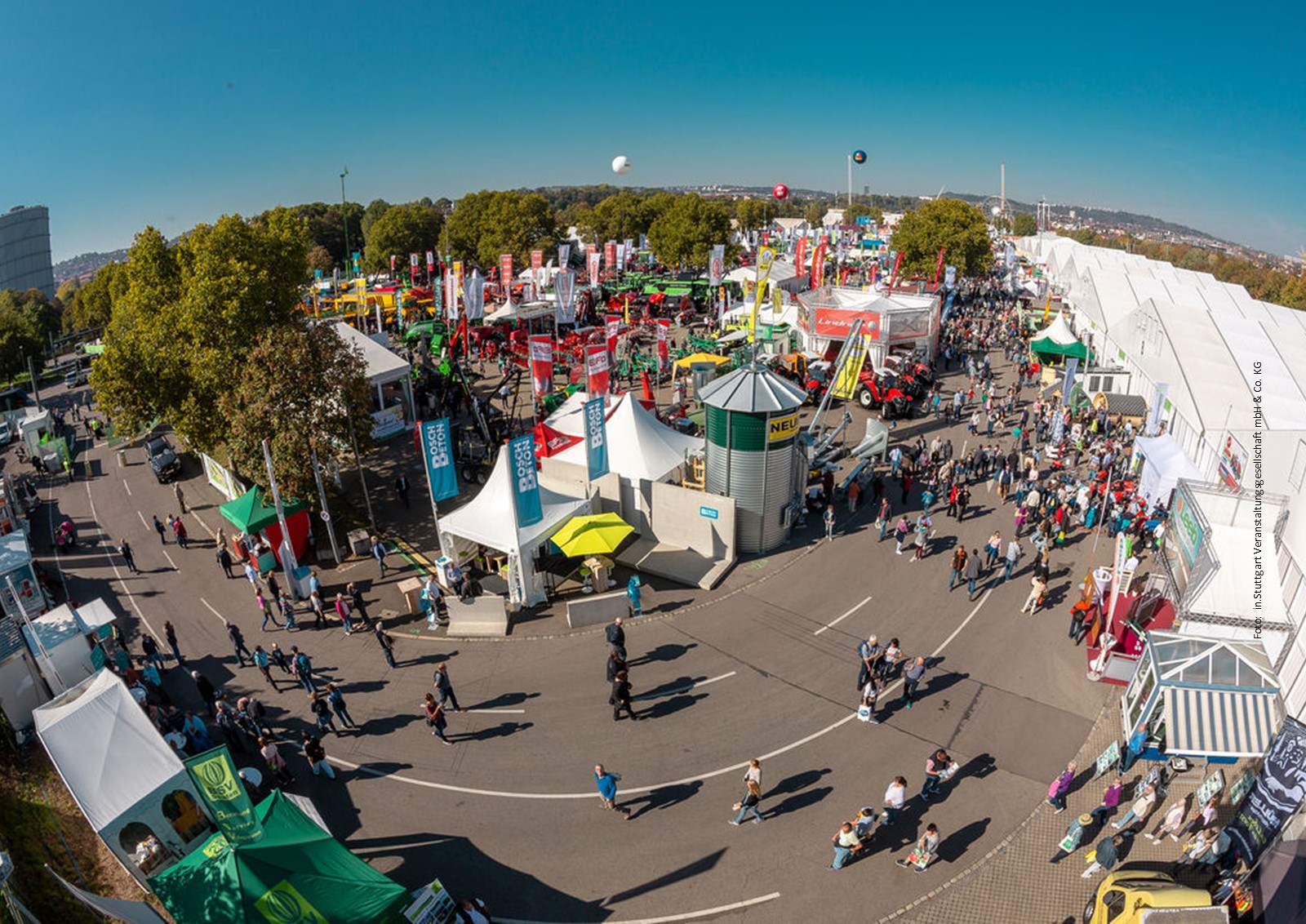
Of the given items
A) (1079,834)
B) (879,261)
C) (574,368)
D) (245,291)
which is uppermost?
(879,261)

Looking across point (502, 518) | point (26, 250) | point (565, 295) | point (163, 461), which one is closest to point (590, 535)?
point (502, 518)

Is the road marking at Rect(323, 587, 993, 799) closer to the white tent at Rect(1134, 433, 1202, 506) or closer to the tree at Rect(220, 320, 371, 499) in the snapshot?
the tree at Rect(220, 320, 371, 499)

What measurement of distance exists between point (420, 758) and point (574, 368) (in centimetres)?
2243

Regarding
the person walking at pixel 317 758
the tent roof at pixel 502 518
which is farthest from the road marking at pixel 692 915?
the tent roof at pixel 502 518

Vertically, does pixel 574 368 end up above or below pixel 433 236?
below

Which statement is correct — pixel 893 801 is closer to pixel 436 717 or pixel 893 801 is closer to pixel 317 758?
pixel 436 717

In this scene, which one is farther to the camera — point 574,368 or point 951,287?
point 951,287

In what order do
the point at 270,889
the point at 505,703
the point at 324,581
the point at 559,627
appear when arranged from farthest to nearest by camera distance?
the point at 324,581 < the point at 559,627 < the point at 505,703 < the point at 270,889

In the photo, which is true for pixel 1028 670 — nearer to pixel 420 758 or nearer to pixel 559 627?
pixel 559 627

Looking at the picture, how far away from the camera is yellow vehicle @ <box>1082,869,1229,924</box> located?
7.49 meters

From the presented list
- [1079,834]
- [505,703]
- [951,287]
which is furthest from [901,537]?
[951,287]

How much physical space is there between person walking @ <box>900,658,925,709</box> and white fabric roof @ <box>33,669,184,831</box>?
462 inches

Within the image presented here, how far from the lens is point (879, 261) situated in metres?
70.1

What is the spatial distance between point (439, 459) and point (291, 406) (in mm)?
5004
